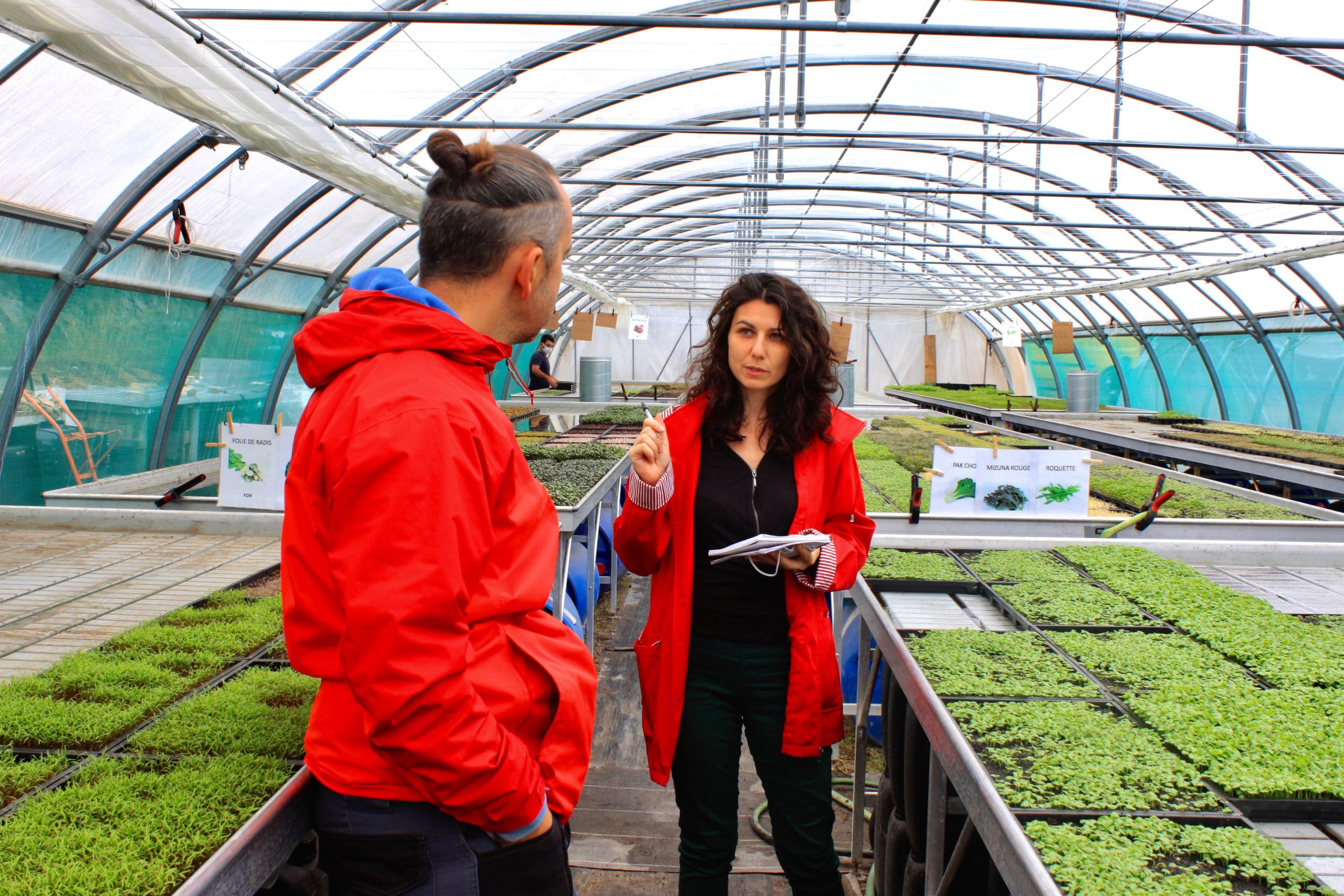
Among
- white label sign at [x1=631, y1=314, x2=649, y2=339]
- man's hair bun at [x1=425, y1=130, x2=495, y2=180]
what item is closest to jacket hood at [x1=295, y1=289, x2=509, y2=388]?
man's hair bun at [x1=425, y1=130, x2=495, y2=180]

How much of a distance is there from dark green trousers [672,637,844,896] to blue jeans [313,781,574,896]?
2.85 feet

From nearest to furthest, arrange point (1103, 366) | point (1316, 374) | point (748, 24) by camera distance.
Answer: point (748, 24)
point (1316, 374)
point (1103, 366)

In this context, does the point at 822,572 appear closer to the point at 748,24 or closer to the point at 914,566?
the point at 914,566

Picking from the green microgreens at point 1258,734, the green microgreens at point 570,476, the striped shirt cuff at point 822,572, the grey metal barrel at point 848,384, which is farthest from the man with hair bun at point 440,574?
the grey metal barrel at point 848,384

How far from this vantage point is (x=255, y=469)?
13.5 ft

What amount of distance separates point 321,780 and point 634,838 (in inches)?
83.1

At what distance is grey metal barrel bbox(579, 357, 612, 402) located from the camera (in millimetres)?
10078

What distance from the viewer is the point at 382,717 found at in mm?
1009

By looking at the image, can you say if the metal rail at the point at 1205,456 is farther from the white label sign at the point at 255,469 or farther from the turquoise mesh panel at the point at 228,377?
the turquoise mesh panel at the point at 228,377

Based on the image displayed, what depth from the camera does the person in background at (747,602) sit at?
204 centimetres

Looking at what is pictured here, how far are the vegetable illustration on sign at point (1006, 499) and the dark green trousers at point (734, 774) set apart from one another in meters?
2.37

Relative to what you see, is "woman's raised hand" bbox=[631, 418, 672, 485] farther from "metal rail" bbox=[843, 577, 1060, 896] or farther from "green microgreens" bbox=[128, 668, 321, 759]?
"green microgreens" bbox=[128, 668, 321, 759]

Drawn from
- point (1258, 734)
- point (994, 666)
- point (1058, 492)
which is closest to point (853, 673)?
point (1058, 492)

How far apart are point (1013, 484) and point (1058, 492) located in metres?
0.21
